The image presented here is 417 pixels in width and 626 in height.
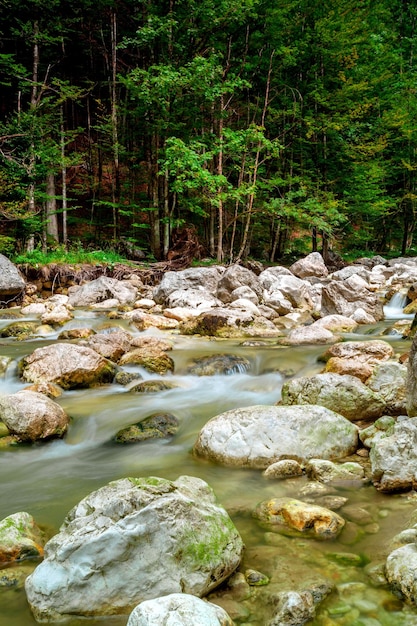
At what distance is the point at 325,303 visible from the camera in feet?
34.2

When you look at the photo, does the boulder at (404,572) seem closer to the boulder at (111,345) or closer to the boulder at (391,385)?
the boulder at (391,385)

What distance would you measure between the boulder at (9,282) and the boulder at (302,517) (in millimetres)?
10342

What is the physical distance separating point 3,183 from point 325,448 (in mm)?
11116

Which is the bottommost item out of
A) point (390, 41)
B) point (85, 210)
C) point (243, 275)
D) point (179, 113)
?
point (243, 275)

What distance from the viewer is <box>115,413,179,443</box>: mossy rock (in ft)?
15.1

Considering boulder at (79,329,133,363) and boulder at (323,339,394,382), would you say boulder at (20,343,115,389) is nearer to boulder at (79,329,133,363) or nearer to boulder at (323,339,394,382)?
boulder at (79,329,133,363)

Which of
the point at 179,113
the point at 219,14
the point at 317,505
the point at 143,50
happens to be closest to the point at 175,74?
the point at 179,113

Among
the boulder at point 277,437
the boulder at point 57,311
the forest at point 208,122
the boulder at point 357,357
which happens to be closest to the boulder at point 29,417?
the boulder at point 277,437

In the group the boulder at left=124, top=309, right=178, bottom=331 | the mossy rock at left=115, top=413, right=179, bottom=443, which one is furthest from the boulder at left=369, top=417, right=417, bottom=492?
the boulder at left=124, top=309, right=178, bottom=331

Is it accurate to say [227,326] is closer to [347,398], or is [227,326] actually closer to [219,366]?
[219,366]

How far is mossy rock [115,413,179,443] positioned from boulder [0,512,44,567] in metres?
1.85

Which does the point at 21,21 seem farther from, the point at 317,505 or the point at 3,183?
the point at 317,505

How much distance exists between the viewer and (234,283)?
11984mm

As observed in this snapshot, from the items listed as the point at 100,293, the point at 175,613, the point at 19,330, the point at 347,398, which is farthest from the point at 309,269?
the point at 175,613
